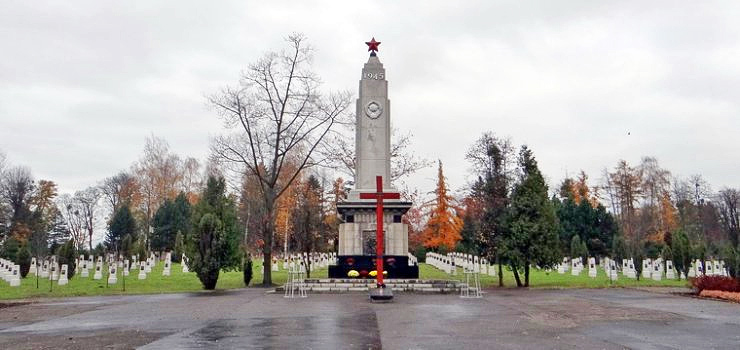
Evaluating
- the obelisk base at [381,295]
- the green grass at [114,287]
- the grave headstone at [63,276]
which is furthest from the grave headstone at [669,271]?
the grave headstone at [63,276]

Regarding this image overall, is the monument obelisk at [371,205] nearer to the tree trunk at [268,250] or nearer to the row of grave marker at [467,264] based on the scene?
the tree trunk at [268,250]

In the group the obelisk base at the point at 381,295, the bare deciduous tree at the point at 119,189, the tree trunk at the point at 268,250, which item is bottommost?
the obelisk base at the point at 381,295

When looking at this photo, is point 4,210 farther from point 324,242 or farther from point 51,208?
point 324,242

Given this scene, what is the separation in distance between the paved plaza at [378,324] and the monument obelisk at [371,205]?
7373 mm

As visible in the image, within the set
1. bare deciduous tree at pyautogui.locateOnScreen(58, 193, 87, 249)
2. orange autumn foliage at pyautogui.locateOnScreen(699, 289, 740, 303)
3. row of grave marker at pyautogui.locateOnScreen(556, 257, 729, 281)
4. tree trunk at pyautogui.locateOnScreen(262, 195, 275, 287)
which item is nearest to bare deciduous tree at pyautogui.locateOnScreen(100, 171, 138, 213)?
bare deciduous tree at pyautogui.locateOnScreen(58, 193, 87, 249)

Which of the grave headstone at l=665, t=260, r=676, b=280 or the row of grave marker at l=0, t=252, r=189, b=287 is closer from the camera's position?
the row of grave marker at l=0, t=252, r=189, b=287

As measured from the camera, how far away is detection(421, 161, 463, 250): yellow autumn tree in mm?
58875

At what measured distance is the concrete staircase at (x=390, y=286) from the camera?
78.7 ft

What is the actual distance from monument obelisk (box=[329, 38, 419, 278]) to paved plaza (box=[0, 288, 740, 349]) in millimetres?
7373

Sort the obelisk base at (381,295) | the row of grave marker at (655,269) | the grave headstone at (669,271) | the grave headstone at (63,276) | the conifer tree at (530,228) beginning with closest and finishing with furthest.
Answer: the obelisk base at (381,295), the conifer tree at (530,228), the grave headstone at (63,276), the row of grave marker at (655,269), the grave headstone at (669,271)

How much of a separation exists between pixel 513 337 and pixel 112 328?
832 cm

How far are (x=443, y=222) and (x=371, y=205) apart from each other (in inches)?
1281

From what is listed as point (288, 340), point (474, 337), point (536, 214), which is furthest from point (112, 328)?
point (536, 214)

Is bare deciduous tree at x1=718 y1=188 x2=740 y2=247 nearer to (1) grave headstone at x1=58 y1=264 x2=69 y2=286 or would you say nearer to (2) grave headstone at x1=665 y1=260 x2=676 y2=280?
(2) grave headstone at x1=665 y1=260 x2=676 y2=280
